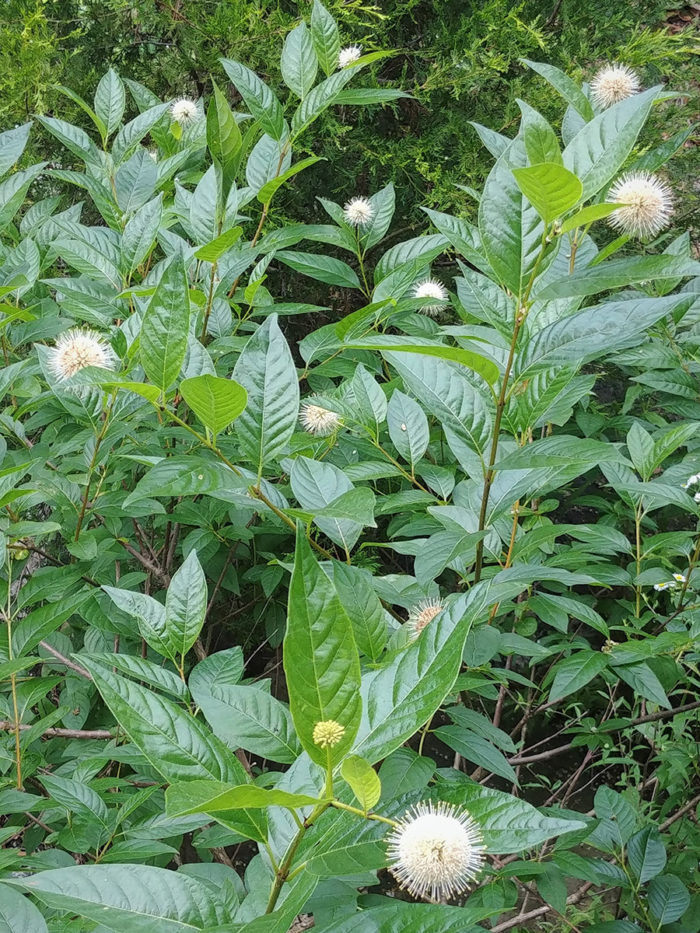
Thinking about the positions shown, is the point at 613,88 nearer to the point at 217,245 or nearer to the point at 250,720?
the point at 217,245

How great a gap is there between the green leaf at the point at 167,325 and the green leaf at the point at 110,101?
970 millimetres

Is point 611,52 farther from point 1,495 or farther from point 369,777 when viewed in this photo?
point 369,777

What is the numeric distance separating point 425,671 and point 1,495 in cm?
69

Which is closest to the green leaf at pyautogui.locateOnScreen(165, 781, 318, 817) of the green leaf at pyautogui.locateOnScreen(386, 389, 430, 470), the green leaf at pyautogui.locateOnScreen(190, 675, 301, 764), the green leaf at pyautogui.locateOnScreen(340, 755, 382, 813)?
the green leaf at pyautogui.locateOnScreen(340, 755, 382, 813)

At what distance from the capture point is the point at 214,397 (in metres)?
0.80

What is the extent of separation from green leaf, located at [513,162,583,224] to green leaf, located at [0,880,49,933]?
27.8 inches

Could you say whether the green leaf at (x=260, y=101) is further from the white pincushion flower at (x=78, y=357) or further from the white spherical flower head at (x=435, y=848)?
the white spherical flower head at (x=435, y=848)

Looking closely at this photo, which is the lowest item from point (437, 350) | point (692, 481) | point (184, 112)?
point (692, 481)

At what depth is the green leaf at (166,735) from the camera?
0.61 m

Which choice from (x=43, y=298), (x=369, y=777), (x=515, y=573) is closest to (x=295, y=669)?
(x=369, y=777)

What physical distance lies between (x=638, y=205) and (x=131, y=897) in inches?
44.3

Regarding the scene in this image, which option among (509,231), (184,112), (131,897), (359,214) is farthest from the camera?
(184,112)

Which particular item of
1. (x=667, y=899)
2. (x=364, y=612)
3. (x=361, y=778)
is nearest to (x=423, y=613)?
(x=364, y=612)

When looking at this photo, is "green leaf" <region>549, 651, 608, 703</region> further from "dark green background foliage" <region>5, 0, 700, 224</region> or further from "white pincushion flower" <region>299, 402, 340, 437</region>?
"dark green background foliage" <region>5, 0, 700, 224</region>
